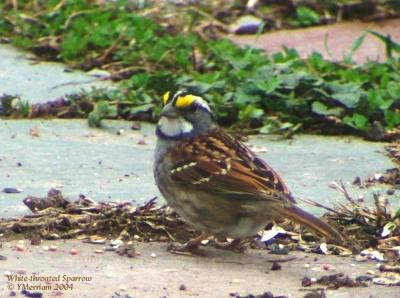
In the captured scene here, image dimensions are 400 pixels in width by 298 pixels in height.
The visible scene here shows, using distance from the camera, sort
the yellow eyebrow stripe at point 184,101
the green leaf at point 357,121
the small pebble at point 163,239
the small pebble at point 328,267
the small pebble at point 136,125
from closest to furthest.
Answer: the small pebble at point 328,267 < the small pebble at point 163,239 < the yellow eyebrow stripe at point 184,101 < the green leaf at point 357,121 < the small pebble at point 136,125

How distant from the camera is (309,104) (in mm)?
7594

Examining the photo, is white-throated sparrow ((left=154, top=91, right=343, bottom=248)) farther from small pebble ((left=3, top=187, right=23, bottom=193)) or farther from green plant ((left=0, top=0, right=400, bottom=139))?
green plant ((left=0, top=0, right=400, bottom=139))

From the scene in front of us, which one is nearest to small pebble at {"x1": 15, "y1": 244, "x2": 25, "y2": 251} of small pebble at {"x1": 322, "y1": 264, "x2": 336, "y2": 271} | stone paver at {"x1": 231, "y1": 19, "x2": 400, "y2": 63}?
small pebble at {"x1": 322, "y1": 264, "x2": 336, "y2": 271}

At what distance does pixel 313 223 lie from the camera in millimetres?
5434

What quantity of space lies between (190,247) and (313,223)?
544mm

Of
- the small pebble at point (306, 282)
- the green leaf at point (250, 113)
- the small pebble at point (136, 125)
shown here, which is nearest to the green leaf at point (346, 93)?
the green leaf at point (250, 113)

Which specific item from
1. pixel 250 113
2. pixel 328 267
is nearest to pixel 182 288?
pixel 328 267

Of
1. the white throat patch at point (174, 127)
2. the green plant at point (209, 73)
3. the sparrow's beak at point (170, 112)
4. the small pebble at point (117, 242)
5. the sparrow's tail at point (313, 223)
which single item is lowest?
the green plant at point (209, 73)

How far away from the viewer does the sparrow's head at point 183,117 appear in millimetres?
6039

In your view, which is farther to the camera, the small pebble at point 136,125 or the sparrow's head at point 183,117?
the small pebble at point 136,125

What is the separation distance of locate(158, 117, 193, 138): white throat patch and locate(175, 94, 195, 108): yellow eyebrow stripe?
0.25 ft

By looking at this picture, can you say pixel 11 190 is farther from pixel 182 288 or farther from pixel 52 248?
pixel 182 288

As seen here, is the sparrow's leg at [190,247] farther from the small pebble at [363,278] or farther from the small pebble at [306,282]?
the small pebble at [363,278]

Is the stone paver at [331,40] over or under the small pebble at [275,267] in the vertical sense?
under
